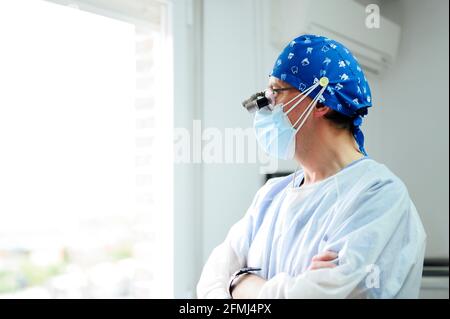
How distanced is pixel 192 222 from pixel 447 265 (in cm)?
77

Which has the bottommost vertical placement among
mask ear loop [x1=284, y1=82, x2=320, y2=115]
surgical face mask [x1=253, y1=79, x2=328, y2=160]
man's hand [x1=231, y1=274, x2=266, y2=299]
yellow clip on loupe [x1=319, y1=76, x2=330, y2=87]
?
man's hand [x1=231, y1=274, x2=266, y2=299]

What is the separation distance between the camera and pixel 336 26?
119cm

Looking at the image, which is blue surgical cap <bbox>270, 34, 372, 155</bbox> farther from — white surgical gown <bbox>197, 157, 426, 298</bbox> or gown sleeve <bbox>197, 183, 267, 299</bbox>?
gown sleeve <bbox>197, 183, 267, 299</bbox>

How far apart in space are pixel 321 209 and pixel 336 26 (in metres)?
0.52

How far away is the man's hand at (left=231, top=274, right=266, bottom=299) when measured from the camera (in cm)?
94

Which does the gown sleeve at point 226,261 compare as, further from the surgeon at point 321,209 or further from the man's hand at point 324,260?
the man's hand at point 324,260

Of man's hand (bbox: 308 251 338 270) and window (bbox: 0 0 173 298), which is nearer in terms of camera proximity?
man's hand (bbox: 308 251 338 270)

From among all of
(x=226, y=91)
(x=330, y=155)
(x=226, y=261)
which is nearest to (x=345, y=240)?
(x=330, y=155)

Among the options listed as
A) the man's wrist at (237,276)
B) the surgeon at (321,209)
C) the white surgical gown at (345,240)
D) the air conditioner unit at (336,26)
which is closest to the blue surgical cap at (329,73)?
the surgeon at (321,209)

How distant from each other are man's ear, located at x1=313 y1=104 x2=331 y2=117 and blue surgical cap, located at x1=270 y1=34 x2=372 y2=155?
12mm

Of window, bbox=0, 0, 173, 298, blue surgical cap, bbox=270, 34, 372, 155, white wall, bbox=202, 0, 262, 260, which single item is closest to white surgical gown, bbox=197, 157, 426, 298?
blue surgical cap, bbox=270, 34, 372, 155

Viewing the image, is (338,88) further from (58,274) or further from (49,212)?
(58,274)

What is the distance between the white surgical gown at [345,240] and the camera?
0.85m

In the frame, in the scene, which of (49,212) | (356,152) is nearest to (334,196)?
(356,152)
